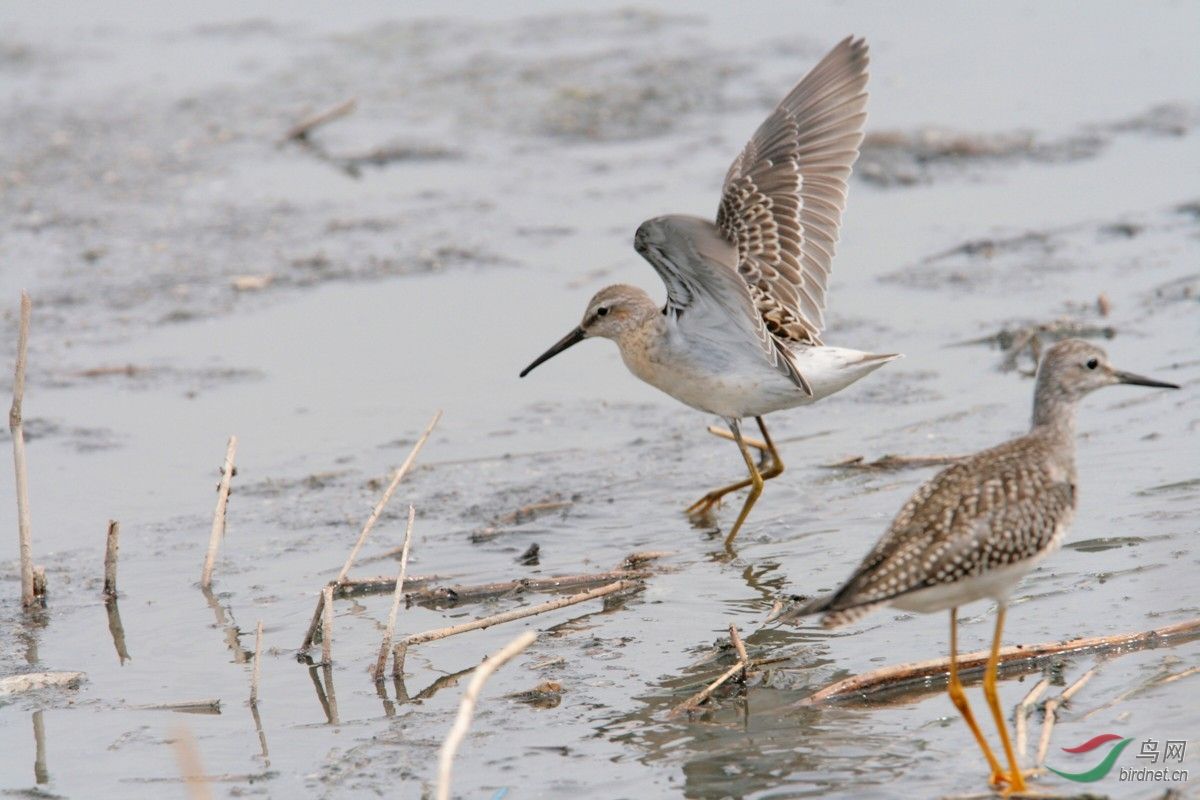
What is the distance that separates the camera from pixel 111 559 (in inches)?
264

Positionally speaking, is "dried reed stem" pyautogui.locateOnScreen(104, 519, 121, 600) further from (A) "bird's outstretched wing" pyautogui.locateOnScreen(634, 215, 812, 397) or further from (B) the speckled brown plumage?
(B) the speckled brown plumage

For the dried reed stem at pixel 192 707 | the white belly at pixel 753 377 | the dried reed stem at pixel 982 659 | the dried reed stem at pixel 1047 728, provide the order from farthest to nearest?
the white belly at pixel 753 377 → the dried reed stem at pixel 192 707 → the dried reed stem at pixel 982 659 → the dried reed stem at pixel 1047 728

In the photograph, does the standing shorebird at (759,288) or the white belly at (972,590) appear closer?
the white belly at (972,590)

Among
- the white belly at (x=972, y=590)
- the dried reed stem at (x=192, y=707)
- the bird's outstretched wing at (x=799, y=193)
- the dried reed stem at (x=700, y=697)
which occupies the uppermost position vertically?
the bird's outstretched wing at (x=799, y=193)

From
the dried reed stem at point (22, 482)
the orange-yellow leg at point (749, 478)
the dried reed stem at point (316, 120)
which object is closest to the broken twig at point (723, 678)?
the orange-yellow leg at point (749, 478)

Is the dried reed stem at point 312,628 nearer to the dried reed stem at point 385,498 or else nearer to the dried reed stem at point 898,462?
the dried reed stem at point 385,498

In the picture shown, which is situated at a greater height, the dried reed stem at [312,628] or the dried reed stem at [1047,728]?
the dried reed stem at [1047,728]

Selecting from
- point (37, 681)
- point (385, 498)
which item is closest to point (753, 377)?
point (385, 498)

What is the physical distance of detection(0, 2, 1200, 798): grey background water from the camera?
5.51 m

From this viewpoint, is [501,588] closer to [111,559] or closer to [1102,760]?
A: [111,559]

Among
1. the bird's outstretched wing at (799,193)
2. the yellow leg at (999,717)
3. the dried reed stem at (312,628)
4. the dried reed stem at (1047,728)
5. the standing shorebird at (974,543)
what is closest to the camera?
the yellow leg at (999,717)

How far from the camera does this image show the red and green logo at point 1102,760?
4.78 m

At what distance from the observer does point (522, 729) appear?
215 inches

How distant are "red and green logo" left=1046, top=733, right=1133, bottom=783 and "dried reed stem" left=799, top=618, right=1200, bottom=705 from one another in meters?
0.56
